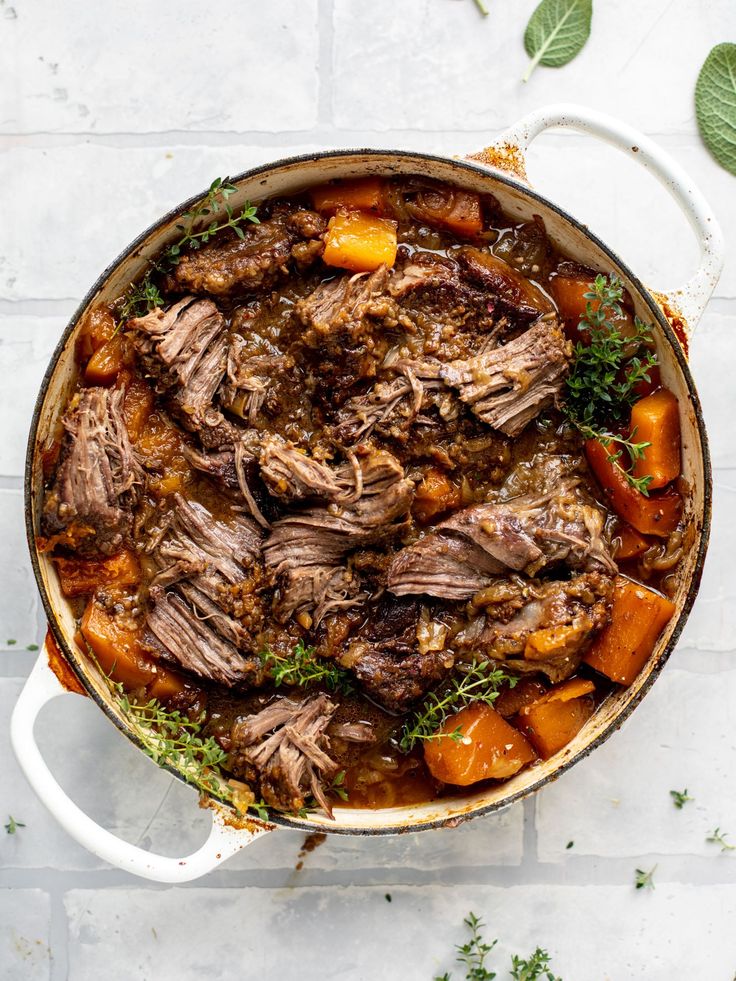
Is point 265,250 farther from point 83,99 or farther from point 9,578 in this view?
point 9,578

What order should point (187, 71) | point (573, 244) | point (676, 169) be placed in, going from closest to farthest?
point (676, 169)
point (573, 244)
point (187, 71)

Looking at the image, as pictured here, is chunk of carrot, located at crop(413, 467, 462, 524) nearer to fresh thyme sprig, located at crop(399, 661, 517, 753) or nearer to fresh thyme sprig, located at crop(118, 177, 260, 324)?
fresh thyme sprig, located at crop(399, 661, 517, 753)

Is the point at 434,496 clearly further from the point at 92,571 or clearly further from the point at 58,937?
the point at 58,937

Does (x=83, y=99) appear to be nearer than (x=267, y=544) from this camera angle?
No

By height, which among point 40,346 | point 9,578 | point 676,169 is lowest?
point 9,578

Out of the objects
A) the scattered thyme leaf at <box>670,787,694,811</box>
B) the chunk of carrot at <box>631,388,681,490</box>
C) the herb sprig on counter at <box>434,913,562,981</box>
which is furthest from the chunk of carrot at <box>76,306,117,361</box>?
the scattered thyme leaf at <box>670,787,694,811</box>

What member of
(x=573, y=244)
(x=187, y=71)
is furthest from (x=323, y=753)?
(x=187, y=71)
